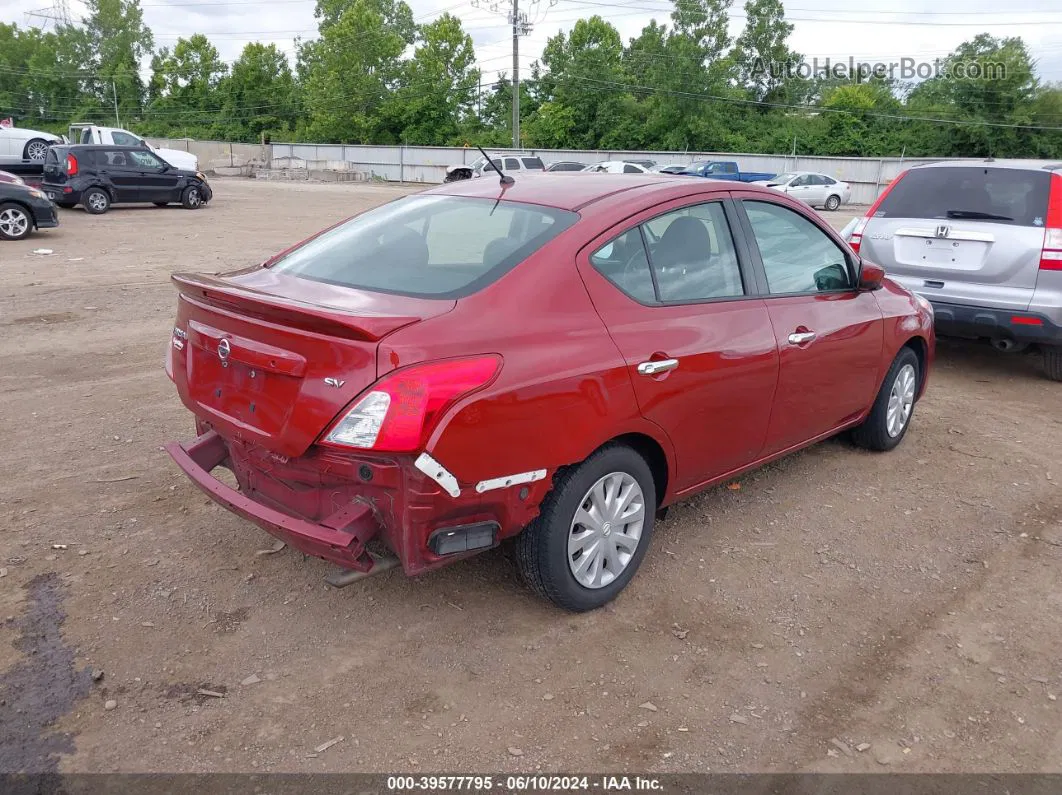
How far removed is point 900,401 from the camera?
A: 5.53 meters

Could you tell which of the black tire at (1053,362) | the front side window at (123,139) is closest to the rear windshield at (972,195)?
the black tire at (1053,362)

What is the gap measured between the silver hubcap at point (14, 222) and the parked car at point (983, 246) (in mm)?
13562

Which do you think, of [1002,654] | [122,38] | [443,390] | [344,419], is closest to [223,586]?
[344,419]

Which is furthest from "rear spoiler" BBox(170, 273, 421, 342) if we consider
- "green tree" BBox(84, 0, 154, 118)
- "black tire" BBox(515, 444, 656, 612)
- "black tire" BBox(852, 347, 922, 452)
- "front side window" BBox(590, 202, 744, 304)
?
"green tree" BBox(84, 0, 154, 118)

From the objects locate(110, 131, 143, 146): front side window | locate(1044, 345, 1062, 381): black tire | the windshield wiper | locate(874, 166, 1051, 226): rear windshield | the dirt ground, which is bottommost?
the dirt ground

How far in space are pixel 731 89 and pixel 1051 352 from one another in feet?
208

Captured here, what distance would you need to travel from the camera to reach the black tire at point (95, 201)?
66.6ft

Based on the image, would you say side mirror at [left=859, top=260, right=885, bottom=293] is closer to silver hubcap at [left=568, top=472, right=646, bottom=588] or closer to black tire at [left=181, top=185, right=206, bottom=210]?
silver hubcap at [left=568, top=472, right=646, bottom=588]

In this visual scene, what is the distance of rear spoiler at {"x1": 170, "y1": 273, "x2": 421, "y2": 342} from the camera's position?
2910mm

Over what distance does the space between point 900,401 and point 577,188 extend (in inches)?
110

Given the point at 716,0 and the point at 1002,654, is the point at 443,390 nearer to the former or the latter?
the point at 1002,654

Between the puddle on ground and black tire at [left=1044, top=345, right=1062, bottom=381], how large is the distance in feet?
23.9

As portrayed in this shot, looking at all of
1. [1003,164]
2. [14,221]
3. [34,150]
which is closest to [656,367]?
[1003,164]

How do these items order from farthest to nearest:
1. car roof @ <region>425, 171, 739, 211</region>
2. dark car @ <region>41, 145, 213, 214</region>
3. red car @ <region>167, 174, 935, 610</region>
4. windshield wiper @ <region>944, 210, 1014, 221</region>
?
1. dark car @ <region>41, 145, 213, 214</region>
2. windshield wiper @ <region>944, 210, 1014, 221</region>
3. car roof @ <region>425, 171, 739, 211</region>
4. red car @ <region>167, 174, 935, 610</region>
